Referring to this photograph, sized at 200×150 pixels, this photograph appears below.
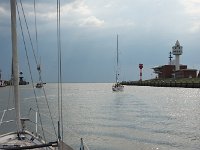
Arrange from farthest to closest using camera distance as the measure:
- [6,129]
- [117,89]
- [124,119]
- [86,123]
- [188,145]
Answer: [117,89], [124,119], [86,123], [6,129], [188,145]

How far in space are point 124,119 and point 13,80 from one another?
34644 millimetres

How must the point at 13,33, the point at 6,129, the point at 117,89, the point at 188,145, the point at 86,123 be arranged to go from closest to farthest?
the point at 13,33, the point at 188,145, the point at 6,129, the point at 86,123, the point at 117,89

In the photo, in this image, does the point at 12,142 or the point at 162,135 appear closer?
the point at 12,142

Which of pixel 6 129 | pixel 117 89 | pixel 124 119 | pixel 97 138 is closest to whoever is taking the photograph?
pixel 97 138

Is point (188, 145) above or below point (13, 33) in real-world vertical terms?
below

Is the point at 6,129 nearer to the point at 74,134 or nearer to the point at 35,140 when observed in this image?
the point at 74,134

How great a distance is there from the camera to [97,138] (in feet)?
111

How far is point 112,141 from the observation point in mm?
32281

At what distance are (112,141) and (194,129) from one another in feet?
40.0

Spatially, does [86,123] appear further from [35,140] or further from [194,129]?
[35,140]

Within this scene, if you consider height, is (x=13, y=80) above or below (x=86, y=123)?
above

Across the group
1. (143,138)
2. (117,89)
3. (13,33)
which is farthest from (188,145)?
(117,89)

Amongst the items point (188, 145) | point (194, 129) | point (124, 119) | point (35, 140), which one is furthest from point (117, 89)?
point (35, 140)

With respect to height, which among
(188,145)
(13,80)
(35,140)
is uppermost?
(13,80)
